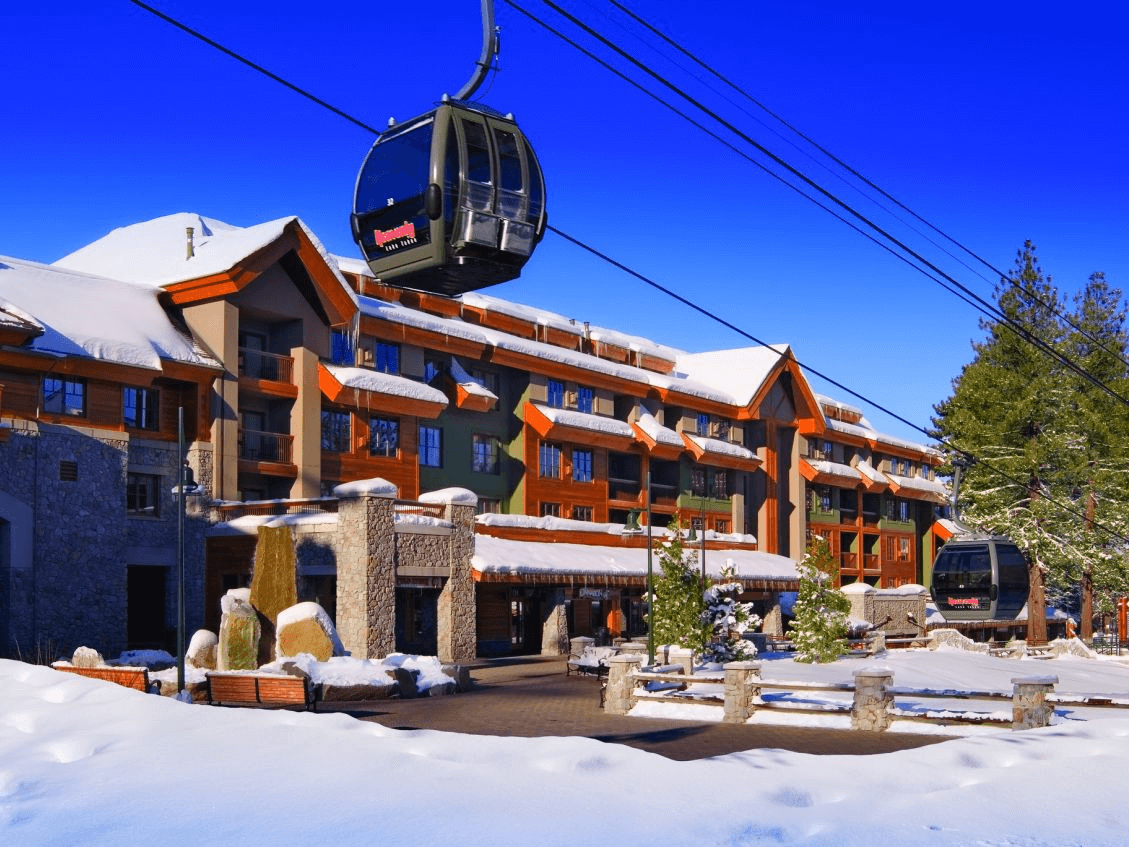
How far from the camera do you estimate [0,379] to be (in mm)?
33562

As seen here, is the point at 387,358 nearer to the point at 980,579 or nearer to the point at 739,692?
the point at 980,579

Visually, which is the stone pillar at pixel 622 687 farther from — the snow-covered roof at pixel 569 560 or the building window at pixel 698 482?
the building window at pixel 698 482

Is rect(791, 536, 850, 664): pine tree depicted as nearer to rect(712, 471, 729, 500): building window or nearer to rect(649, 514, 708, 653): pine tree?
rect(649, 514, 708, 653): pine tree

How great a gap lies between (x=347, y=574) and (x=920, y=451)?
59.6 m

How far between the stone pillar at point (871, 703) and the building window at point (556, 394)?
105 feet

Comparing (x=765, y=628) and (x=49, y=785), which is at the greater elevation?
(x=49, y=785)

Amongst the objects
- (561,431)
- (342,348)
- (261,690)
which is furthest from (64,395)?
(561,431)

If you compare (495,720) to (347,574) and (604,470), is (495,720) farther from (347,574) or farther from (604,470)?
(604,470)

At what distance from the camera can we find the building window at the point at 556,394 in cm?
5416

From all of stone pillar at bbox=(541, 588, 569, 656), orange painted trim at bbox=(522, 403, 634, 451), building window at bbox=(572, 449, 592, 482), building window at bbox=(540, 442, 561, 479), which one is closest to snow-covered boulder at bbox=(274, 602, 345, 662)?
stone pillar at bbox=(541, 588, 569, 656)

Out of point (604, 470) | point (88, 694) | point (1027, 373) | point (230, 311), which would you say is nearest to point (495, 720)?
point (88, 694)

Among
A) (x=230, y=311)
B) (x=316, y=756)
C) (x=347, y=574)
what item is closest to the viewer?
(x=316, y=756)

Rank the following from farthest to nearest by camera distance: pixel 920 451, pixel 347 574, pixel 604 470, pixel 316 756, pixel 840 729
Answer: pixel 920 451 < pixel 604 470 < pixel 347 574 < pixel 840 729 < pixel 316 756

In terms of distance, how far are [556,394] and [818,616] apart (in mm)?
18730
